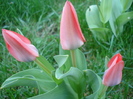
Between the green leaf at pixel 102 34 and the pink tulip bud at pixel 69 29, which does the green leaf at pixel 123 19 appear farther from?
the pink tulip bud at pixel 69 29

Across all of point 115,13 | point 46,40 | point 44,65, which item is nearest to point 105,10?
point 115,13

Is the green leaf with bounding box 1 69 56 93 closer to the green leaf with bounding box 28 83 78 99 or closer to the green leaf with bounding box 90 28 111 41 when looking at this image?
the green leaf with bounding box 28 83 78 99

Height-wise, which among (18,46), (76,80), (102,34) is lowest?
(102,34)

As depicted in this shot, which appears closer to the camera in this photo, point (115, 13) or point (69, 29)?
point (69, 29)

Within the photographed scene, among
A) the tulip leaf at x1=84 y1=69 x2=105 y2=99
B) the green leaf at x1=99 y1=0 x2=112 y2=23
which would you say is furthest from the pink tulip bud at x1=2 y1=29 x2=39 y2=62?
the green leaf at x1=99 y1=0 x2=112 y2=23

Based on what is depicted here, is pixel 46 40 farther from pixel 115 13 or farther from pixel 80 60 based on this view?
pixel 80 60

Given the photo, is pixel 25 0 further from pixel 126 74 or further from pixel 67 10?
pixel 67 10
